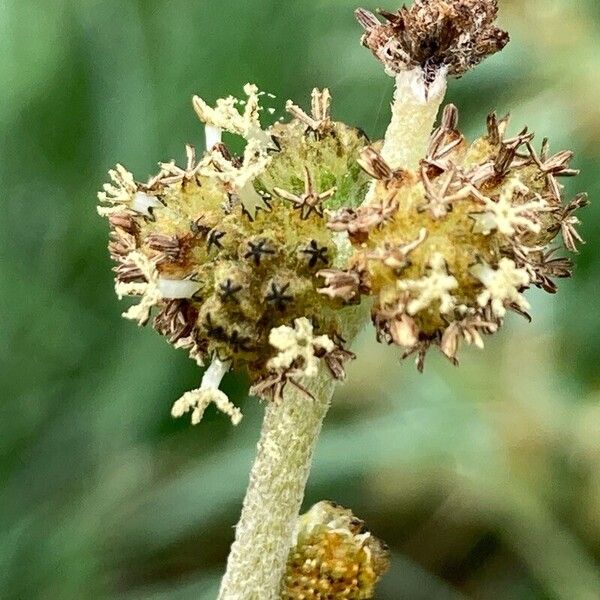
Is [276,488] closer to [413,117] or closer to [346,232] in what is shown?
[346,232]

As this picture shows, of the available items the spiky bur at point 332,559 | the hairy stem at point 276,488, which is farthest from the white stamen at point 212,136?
the spiky bur at point 332,559

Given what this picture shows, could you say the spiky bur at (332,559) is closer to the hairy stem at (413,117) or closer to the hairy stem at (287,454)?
the hairy stem at (287,454)

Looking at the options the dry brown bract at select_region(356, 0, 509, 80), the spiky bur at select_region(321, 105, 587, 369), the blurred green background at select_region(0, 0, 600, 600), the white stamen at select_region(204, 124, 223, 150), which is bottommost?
the spiky bur at select_region(321, 105, 587, 369)

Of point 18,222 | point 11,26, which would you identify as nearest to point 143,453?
point 18,222

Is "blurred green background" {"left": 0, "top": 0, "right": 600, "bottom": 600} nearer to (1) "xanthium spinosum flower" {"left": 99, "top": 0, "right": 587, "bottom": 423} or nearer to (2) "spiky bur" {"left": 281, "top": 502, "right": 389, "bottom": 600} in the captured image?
(2) "spiky bur" {"left": 281, "top": 502, "right": 389, "bottom": 600}

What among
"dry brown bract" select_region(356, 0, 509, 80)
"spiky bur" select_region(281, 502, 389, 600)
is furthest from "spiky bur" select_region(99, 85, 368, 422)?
"spiky bur" select_region(281, 502, 389, 600)
